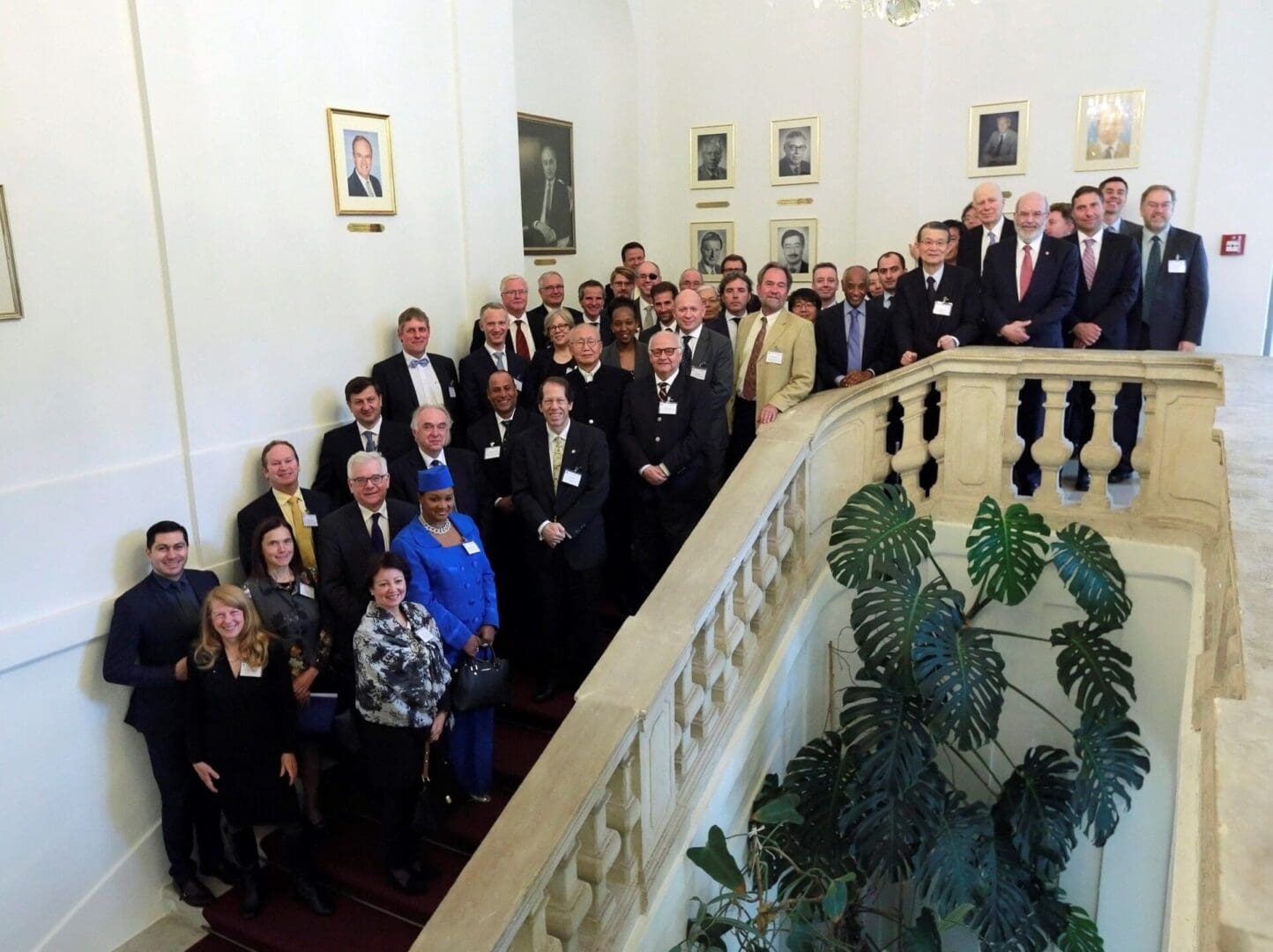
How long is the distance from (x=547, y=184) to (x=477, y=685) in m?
5.73

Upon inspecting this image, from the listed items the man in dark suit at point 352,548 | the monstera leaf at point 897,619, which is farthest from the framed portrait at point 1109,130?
the man in dark suit at point 352,548

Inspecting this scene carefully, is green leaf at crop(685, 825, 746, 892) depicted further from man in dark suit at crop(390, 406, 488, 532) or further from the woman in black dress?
man in dark suit at crop(390, 406, 488, 532)

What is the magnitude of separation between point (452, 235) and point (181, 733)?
11.8 ft

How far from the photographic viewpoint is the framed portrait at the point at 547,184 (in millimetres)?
8484

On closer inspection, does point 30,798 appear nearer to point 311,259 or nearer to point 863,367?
point 311,259

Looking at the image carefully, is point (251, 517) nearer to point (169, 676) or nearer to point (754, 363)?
point (169, 676)

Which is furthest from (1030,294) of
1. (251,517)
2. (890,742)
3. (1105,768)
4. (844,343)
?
(251,517)

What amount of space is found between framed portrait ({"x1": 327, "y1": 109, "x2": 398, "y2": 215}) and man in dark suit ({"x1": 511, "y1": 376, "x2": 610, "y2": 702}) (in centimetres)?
181

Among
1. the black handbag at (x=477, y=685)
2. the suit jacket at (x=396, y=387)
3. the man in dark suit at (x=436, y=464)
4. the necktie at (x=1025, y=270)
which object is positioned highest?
the necktie at (x=1025, y=270)

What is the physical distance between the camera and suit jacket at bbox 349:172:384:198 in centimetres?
562

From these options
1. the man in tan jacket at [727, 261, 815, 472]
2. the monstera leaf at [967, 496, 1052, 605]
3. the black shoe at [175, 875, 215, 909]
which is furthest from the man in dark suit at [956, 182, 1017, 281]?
the black shoe at [175, 875, 215, 909]

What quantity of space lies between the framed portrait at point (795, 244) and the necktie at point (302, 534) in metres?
5.57

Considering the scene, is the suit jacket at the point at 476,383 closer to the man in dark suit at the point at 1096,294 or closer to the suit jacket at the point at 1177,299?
the man in dark suit at the point at 1096,294

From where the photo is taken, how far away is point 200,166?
4.75 m
